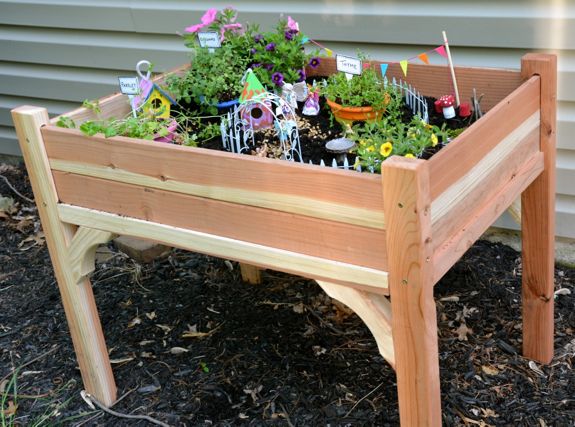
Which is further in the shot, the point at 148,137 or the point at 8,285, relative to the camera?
the point at 8,285

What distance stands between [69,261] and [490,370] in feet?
4.82

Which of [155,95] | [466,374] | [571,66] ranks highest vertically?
[155,95]

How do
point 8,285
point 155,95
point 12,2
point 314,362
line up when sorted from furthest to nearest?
1. point 12,2
2. point 8,285
3. point 314,362
4. point 155,95

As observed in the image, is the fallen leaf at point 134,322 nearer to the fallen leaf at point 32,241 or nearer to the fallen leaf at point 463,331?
the fallen leaf at point 32,241

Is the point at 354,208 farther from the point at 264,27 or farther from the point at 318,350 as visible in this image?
the point at 264,27

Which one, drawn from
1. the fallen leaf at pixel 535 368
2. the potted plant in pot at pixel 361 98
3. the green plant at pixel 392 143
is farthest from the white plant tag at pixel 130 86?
the fallen leaf at pixel 535 368

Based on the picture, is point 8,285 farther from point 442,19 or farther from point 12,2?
point 442,19

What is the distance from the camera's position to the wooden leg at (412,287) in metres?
1.73

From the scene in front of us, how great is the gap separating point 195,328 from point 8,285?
1.11 m

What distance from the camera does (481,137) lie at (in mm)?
2010

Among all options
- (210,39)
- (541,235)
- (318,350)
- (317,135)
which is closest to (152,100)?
(210,39)

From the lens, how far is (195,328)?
316 cm

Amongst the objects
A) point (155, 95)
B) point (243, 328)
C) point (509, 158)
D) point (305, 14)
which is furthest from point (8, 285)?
point (509, 158)

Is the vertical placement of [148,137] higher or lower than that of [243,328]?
higher
